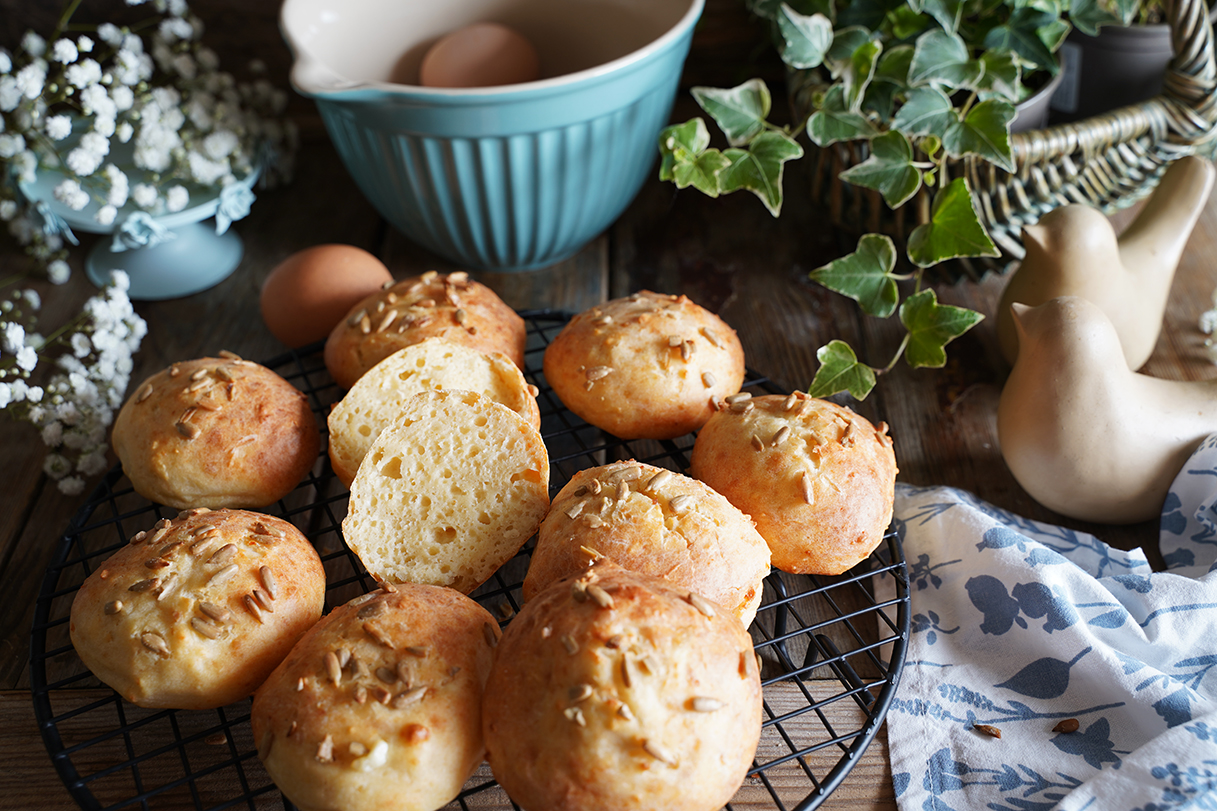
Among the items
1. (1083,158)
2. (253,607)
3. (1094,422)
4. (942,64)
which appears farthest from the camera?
(1083,158)

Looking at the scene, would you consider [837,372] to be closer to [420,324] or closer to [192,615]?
[420,324]

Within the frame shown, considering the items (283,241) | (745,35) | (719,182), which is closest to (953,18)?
(719,182)

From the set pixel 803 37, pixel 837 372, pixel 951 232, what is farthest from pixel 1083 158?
pixel 837 372

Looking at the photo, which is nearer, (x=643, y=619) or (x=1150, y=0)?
(x=643, y=619)

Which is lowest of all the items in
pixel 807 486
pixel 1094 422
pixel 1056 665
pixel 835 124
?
pixel 1056 665

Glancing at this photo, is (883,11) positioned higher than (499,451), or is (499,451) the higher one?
(883,11)

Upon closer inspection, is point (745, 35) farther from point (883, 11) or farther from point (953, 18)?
point (953, 18)

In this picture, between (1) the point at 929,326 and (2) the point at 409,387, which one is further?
(1) the point at 929,326
